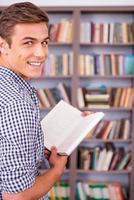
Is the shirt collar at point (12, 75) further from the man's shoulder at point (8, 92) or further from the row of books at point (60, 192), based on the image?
the row of books at point (60, 192)

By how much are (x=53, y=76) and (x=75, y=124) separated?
2.06 m

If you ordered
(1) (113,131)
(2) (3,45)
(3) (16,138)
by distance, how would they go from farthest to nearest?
(1) (113,131) → (2) (3,45) → (3) (16,138)

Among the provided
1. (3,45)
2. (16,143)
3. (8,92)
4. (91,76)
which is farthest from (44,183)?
(91,76)

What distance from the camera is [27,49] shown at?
958mm

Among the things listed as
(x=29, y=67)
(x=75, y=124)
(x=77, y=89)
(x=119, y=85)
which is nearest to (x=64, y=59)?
(x=77, y=89)

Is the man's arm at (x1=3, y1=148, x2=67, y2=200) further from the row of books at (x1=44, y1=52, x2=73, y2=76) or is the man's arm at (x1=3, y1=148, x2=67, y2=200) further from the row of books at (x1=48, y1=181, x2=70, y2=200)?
the row of books at (x1=48, y1=181, x2=70, y2=200)

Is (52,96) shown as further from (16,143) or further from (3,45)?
(16,143)

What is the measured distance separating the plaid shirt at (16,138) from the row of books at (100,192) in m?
2.69

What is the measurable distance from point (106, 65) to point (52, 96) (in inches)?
26.6

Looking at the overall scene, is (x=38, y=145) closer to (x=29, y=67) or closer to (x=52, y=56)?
(x=29, y=67)

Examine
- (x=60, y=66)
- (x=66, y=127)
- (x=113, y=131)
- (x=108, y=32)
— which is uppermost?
(x=108, y=32)

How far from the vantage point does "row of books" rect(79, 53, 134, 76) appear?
3.37m

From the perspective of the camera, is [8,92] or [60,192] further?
[60,192]

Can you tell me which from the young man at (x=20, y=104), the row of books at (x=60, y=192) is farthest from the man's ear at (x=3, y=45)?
the row of books at (x=60, y=192)
